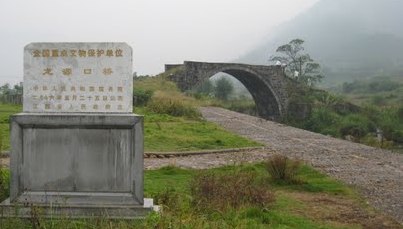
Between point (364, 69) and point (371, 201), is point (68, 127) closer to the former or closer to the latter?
point (371, 201)

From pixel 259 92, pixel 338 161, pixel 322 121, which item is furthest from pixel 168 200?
pixel 259 92

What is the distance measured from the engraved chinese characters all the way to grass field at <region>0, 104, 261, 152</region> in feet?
17.9

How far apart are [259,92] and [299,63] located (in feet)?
27.7

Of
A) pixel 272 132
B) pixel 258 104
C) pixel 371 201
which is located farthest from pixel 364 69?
pixel 371 201

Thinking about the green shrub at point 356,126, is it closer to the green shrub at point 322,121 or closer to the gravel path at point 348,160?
the green shrub at point 322,121

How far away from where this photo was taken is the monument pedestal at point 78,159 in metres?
5.06

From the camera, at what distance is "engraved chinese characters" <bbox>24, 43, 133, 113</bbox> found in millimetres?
5207

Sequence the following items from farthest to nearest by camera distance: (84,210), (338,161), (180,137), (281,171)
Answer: (180,137)
(338,161)
(281,171)
(84,210)

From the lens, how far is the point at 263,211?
5941mm

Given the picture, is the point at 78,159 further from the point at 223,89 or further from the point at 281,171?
the point at 223,89

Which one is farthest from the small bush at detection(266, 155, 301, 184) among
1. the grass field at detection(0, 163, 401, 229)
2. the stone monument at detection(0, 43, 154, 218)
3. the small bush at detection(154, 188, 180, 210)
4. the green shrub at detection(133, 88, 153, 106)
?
the green shrub at detection(133, 88, 153, 106)

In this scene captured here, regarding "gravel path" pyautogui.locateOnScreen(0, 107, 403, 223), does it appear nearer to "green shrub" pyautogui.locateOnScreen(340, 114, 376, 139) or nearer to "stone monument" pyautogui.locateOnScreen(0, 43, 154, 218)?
"stone monument" pyautogui.locateOnScreen(0, 43, 154, 218)

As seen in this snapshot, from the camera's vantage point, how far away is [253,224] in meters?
5.22

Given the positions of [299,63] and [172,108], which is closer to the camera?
[172,108]
